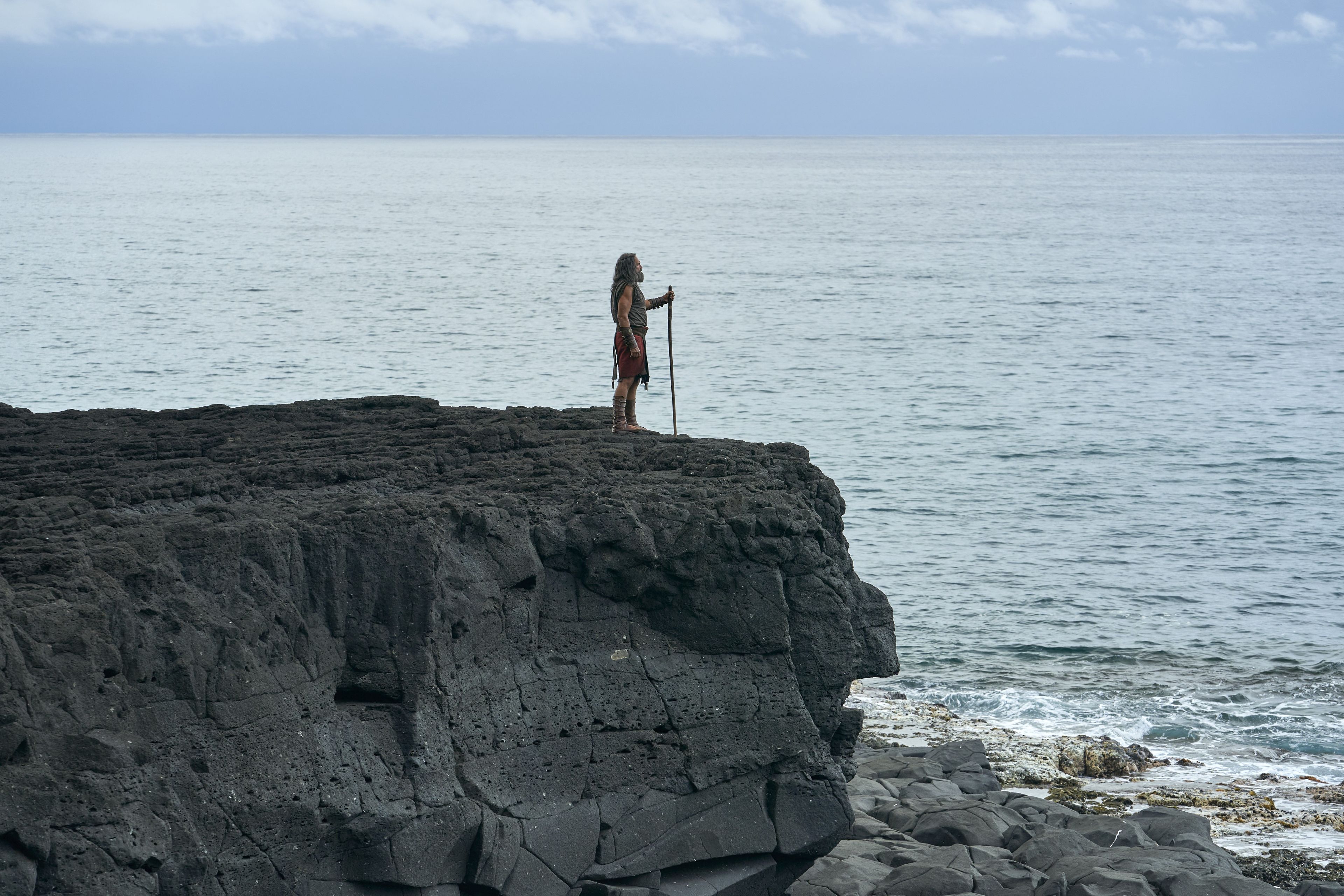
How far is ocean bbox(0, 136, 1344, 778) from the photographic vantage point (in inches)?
988

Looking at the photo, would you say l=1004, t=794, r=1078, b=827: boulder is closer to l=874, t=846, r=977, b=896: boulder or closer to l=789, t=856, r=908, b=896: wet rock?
l=874, t=846, r=977, b=896: boulder

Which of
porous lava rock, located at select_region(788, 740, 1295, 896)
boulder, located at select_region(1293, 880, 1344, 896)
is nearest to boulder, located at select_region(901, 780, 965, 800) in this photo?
porous lava rock, located at select_region(788, 740, 1295, 896)

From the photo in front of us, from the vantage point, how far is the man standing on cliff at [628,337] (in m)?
15.8

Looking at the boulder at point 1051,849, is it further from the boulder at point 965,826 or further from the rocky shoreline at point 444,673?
the boulder at point 965,826

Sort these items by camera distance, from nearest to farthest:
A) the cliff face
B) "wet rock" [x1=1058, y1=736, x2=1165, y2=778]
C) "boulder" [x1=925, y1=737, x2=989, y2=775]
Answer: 1. the cliff face
2. "boulder" [x1=925, y1=737, x2=989, y2=775]
3. "wet rock" [x1=1058, y1=736, x2=1165, y2=778]

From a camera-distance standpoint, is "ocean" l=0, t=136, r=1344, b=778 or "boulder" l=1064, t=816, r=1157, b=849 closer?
"boulder" l=1064, t=816, r=1157, b=849

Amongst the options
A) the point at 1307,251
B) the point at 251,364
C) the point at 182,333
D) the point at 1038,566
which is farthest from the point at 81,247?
the point at 1307,251

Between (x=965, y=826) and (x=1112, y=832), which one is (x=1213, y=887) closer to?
(x=1112, y=832)

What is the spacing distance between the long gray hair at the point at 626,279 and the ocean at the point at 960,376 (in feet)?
35.3

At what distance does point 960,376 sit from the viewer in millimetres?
50594

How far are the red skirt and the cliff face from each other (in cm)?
188

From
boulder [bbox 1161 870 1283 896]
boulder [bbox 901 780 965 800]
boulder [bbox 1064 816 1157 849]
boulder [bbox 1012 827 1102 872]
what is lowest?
boulder [bbox 901 780 965 800]

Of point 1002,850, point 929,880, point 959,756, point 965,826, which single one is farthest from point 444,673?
point 959,756

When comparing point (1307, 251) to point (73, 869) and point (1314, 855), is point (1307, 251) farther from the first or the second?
point (73, 869)
